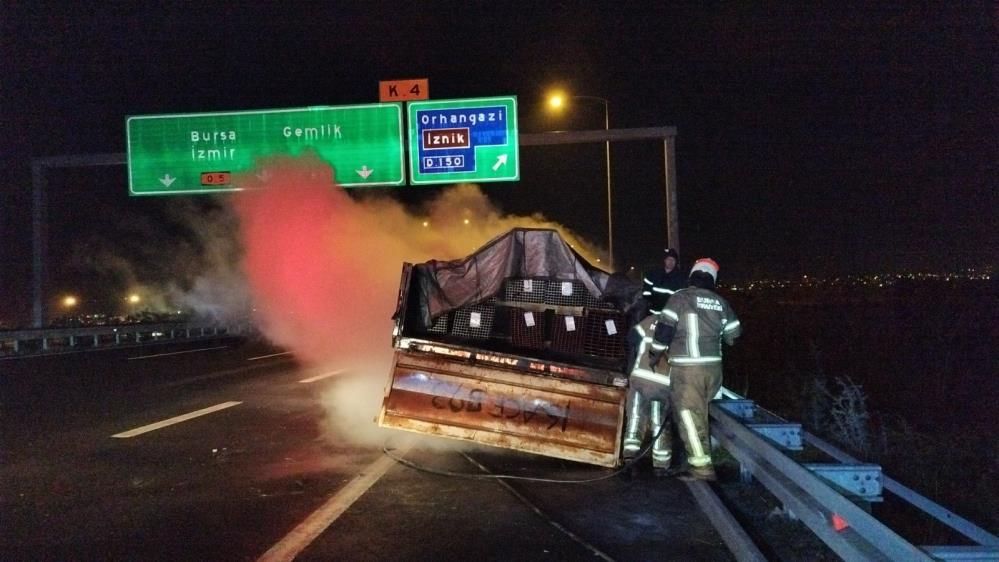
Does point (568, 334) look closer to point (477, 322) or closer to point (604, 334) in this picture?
point (604, 334)

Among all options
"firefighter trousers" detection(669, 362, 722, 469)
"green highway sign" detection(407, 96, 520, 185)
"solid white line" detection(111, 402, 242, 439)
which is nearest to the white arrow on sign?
"green highway sign" detection(407, 96, 520, 185)

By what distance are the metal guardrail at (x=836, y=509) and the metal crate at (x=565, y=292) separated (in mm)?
2565

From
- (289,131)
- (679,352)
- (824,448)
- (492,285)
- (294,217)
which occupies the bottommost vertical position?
(824,448)

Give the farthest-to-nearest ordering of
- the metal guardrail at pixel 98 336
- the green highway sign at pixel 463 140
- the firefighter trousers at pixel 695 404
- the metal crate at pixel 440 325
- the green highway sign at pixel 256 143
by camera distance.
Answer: the metal guardrail at pixel 98 336 < the green highway sign at pixel 256 143 < the green highway sign at pixel 463 140 < the metal crate at pixel 440 325 < the firefighter trousers at pixel 695 404

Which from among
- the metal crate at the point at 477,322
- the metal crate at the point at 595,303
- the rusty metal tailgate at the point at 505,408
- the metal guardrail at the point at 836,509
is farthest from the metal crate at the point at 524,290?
the metal guardrail at the point at 836,509

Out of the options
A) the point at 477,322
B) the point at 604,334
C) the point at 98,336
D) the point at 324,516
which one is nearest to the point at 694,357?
the point at 604,334

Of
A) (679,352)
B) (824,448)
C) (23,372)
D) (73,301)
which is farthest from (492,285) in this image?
(73,301)

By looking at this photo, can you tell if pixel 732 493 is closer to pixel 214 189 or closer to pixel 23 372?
pixel 214 189

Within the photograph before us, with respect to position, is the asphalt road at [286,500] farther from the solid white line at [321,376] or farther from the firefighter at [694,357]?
the solid white line at [321,376]

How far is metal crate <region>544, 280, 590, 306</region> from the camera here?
7695 millimetres

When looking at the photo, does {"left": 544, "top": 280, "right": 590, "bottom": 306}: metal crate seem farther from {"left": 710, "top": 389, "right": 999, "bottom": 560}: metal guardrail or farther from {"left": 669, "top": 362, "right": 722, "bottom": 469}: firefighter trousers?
{"left": 710, "top": 389, "right": 999, "bottom": 560}: metal guardrail

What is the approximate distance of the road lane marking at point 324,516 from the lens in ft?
14.2

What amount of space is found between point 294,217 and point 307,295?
194 cm

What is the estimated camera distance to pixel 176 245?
3888cm
